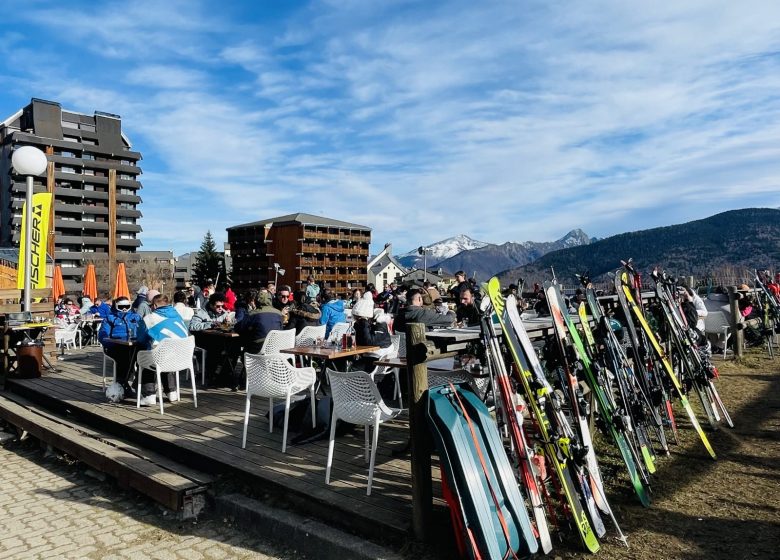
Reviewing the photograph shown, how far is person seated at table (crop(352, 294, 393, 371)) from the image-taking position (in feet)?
18.8

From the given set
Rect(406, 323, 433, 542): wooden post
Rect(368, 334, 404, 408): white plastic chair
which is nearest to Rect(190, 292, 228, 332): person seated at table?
Rect(368, 334, 404, 408): white plastic chair

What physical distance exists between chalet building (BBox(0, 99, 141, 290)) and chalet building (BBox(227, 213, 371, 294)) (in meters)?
23.8

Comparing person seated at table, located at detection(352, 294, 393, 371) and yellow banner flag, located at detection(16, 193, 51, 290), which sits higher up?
yellow banner flag, located at detection(16, 193, 51, 290)

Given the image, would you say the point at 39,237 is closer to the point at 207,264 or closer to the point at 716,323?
the point at 716,323

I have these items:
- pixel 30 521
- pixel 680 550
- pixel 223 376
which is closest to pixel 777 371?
pixel 680 550

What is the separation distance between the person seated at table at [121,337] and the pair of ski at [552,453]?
219 inches

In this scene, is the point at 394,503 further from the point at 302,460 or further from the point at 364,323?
the point at 364,323

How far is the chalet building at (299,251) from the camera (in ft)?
Answer: 324

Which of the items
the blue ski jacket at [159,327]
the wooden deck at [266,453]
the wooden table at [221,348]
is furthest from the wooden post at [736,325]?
the blue ski jacket at [159,327]

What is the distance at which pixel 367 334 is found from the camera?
5828 millimetres

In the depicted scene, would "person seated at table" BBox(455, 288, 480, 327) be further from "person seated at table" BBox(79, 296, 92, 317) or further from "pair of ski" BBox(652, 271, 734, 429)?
"person seated at table" BBox(79, 296, 92, 317)

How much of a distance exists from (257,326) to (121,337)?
1.98 metres

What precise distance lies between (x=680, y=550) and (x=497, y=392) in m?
1.37

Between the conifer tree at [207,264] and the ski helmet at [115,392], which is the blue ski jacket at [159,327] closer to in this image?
the ski helmet at [115,392]
